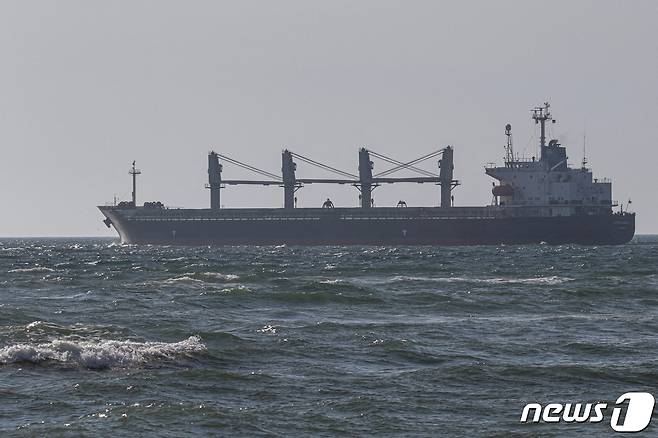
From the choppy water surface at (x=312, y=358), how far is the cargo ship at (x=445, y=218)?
92.2 metres

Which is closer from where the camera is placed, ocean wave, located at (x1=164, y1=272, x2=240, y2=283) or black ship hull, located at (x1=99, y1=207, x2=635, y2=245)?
ocean wave, located at (x1=164, y1=272, x2=240, y2=283)

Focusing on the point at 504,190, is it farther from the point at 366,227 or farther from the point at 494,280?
the point at 494,280

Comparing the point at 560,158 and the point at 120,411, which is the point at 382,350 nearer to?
the point at 120,411

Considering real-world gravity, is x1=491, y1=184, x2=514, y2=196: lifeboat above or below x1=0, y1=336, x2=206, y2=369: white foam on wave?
above

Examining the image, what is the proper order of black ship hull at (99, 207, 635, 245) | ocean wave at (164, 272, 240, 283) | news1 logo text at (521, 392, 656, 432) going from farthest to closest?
black ship hull at (99, 207, 635, 245), ocean wave at (164, 272, 240, 283), news1 logo text at (521, 392, 656, 432)

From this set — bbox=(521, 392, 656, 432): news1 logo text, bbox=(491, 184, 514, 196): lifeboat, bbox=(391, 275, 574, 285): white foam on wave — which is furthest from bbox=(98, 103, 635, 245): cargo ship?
bbox=(521, 392, 656, 432): news1 logo text

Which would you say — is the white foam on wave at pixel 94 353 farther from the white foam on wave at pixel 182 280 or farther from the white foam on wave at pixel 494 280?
A: the white foam on wave at pixel 494 280

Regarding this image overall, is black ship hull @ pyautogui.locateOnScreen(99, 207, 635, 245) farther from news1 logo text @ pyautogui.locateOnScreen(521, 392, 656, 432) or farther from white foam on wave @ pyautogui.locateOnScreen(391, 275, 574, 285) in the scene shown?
news1 logo text @ pyautogui.locateOnScreen(521, 392, 656, 432)

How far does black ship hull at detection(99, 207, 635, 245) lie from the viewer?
469 feet

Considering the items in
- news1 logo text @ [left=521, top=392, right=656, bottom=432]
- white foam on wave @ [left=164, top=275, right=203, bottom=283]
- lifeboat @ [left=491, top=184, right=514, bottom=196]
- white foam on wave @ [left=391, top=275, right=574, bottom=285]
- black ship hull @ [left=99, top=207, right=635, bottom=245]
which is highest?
lifeboat @ [left=491, top=184, right=514, bottom=196]

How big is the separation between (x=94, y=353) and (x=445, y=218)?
123684 mm

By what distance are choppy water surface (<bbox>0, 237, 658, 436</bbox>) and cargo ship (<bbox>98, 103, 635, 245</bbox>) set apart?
92.2m

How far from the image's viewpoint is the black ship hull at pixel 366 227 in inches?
5630

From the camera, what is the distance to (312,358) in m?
28.5
